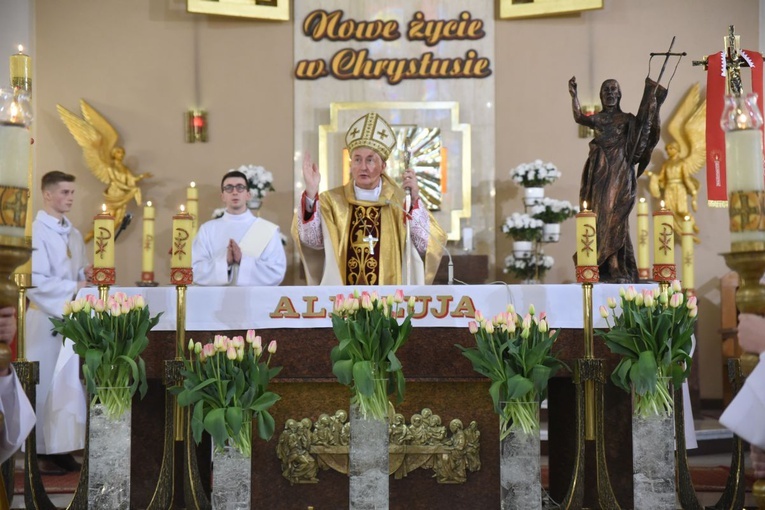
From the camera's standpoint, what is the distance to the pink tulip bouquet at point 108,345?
3510 mm

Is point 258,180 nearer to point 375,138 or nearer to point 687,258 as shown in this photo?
point 375,138

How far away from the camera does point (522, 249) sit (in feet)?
24.5

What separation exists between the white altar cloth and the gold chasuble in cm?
127

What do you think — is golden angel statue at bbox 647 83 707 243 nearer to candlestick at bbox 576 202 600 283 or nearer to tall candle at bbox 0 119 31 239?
candlestick at bbox 576 202 600 283

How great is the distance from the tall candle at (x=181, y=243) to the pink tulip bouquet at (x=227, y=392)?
0.78m

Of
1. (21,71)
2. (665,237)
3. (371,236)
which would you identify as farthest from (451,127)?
(21,71)

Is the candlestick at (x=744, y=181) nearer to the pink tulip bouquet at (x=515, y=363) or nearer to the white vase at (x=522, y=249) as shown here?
the pink tulip bouquet at (x=515, y=363)

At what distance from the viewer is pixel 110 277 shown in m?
4.02

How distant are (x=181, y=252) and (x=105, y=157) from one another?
436cm

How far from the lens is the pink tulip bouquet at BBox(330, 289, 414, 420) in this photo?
3307mm

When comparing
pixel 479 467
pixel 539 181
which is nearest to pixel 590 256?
pixel 479 467

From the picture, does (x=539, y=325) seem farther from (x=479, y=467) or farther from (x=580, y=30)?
(x=580, y=30)

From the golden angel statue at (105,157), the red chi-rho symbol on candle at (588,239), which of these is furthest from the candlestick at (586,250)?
the golden angel statue at (105,157)

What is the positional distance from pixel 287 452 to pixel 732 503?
191 cm
